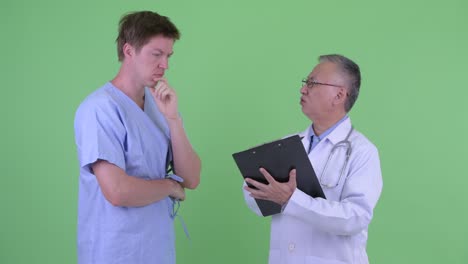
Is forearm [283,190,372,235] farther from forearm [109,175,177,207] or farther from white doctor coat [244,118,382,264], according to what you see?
forearm [109,175,177,207]

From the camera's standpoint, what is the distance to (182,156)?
6.02 ft

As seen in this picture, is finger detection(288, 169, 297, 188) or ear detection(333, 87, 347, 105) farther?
ear detection(333, 87, 347, 105)

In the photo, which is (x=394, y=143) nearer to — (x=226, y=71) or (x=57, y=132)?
(x=226, y=71)

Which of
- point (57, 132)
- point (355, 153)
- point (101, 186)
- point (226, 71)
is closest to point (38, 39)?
point (57, 132)

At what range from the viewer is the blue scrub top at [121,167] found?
1640mm

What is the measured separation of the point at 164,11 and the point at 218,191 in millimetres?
934

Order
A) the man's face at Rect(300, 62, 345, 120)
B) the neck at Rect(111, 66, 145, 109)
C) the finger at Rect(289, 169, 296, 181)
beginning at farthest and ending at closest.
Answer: the man's face at Rect(300, 62, 345, 120) → the neck at Rect(111, 66, 145, 109) → the finger at Rect(289, 169, 296, 181)

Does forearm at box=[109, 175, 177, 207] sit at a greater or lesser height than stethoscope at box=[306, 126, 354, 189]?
lesser

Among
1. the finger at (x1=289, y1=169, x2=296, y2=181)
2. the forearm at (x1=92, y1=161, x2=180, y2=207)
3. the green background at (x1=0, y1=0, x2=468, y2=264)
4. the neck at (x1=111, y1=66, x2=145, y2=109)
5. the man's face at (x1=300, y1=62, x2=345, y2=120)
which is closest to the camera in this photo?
the forearm at (x1=92, y1=161, x2=180, y2=207)

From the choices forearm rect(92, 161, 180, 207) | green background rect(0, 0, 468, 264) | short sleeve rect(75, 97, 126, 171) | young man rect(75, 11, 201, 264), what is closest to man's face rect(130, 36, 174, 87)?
young man rect(75, 11, 201, 264)

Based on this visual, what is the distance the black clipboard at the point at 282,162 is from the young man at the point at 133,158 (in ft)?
0.82

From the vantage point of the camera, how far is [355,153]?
1825 millimetres

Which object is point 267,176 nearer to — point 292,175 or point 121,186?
point 292,175

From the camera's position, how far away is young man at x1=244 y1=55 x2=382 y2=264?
171 centimetres
